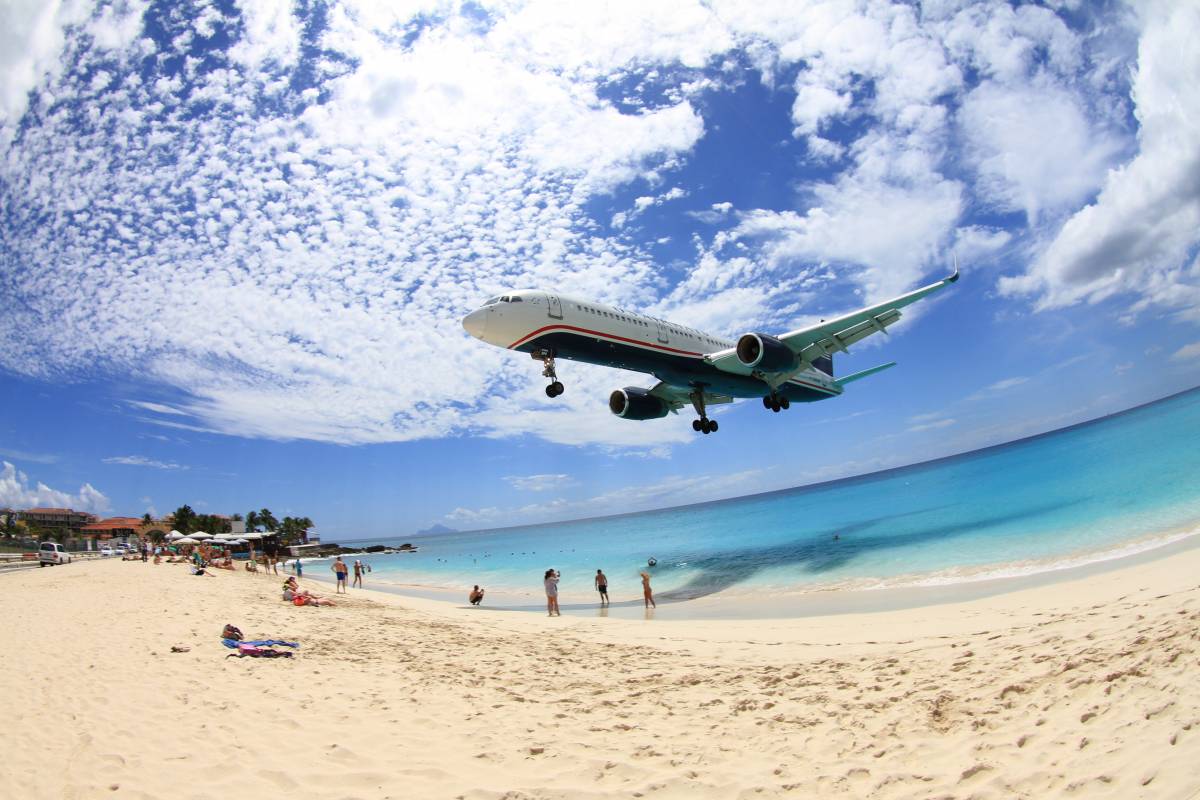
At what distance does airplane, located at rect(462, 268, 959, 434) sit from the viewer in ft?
60.8

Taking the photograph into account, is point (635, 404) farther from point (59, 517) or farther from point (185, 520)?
point (59, 517)

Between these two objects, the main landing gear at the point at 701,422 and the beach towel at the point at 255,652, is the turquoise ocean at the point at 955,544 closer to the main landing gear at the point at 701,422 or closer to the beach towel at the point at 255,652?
the main landing gear at the point at 701,422

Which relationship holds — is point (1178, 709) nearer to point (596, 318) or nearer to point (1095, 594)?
point (1095, 594)

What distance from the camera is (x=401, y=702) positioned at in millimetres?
7223

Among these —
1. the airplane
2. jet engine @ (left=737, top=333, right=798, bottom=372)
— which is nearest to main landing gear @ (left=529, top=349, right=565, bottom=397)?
the airplane

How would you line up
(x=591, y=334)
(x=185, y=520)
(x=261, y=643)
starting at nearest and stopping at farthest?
1. (x=261, y=643)
2. (x=591, y=334)
3. (x=185, y=520)

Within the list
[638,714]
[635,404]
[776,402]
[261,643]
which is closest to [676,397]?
[635,404]

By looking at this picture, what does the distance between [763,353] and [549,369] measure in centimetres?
774

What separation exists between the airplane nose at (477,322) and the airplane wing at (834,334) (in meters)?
9.86

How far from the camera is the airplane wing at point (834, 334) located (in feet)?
67.3

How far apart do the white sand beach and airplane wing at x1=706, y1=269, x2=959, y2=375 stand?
11.2 metres

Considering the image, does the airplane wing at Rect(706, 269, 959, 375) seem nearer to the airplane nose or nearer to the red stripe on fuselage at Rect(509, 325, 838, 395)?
the red stripe on fuselage at Rect(509, 325, 838, 395)

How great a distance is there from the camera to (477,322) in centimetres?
1817

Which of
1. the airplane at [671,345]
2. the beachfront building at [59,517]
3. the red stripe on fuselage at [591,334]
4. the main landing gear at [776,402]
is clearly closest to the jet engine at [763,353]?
the airplane at [671,345]
